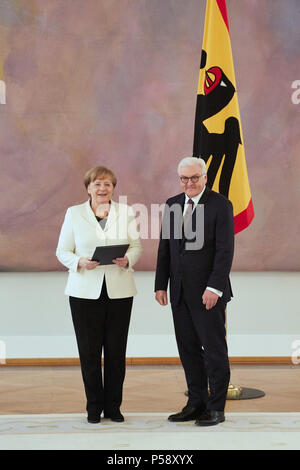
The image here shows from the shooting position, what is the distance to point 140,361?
6.21 m

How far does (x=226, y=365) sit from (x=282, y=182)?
176 inches

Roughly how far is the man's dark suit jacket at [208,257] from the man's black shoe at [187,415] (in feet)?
2.07

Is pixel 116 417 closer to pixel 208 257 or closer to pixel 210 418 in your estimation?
pixel 210 418

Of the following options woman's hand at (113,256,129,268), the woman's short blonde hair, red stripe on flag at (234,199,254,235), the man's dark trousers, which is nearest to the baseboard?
red stripe on flag at (234,199,254,235)

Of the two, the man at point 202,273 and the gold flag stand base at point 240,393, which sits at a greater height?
the man at point 202,273

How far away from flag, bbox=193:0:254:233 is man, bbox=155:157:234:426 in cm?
91

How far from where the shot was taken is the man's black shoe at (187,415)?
429 centimetres

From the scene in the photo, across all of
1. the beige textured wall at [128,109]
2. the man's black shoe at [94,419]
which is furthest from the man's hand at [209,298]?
the beige textured wall at [128,109]

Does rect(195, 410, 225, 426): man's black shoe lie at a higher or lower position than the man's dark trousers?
lower

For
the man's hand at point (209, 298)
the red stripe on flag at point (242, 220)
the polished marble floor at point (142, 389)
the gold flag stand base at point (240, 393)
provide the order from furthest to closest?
the red stripe on flag at point (242, 220) → the gold flag stand base at point (240, 393) → the polished marble floor at point (142, 389) → the man's hand at point (209, 298)

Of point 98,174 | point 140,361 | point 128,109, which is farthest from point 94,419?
point 128,109

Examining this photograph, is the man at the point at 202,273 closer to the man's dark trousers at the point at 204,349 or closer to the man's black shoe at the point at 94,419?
the man's dark trousers at the point at 204,349

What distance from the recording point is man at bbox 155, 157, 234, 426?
4.12 m

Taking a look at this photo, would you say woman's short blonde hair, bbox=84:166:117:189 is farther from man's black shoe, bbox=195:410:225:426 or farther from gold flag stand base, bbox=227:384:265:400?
gold flag stand base, bbox=227:384:265:400
